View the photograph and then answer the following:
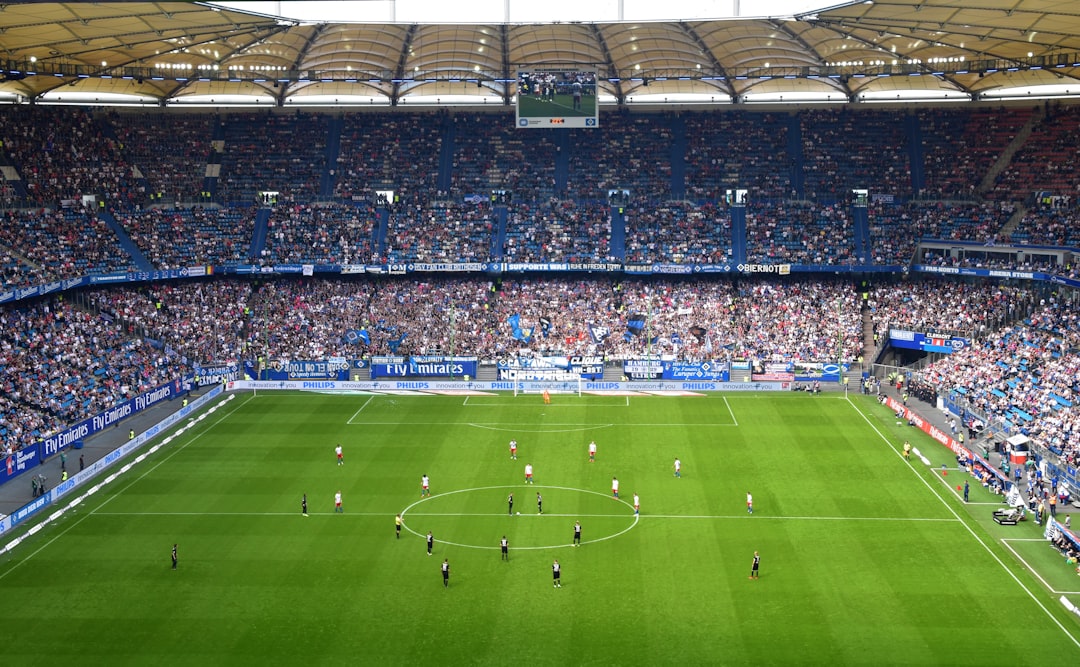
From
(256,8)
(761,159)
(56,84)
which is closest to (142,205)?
(56,84)

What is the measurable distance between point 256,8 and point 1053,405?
154 ft

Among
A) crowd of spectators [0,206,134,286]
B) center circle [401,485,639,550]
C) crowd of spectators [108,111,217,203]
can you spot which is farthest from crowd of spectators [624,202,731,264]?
crowd of spectators [0,206,134,286]

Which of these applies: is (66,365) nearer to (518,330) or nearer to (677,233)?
(518,330)

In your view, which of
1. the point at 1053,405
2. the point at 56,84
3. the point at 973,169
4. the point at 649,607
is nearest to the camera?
the point at 649,607

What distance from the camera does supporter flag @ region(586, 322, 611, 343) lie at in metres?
72.4

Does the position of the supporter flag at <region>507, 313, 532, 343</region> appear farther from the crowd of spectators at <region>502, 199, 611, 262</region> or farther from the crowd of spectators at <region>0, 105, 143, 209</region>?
the crowd of spectators at <region>0, 105, 143, 209</region>

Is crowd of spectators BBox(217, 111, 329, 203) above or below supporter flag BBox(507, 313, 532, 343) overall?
above

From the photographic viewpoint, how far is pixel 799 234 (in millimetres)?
78312

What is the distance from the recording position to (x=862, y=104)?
8538 centimetres

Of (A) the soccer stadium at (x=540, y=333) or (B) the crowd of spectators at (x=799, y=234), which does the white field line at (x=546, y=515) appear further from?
(B) the crowd of spectators at (x=799, y=234)

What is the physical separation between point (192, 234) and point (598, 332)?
1215 inches

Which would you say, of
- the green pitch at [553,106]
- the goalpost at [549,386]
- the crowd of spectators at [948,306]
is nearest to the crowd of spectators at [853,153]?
the crowd of spectators at [948,306]

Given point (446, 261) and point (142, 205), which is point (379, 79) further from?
point (142, 205)

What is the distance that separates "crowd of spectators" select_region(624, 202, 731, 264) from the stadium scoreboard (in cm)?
1316
